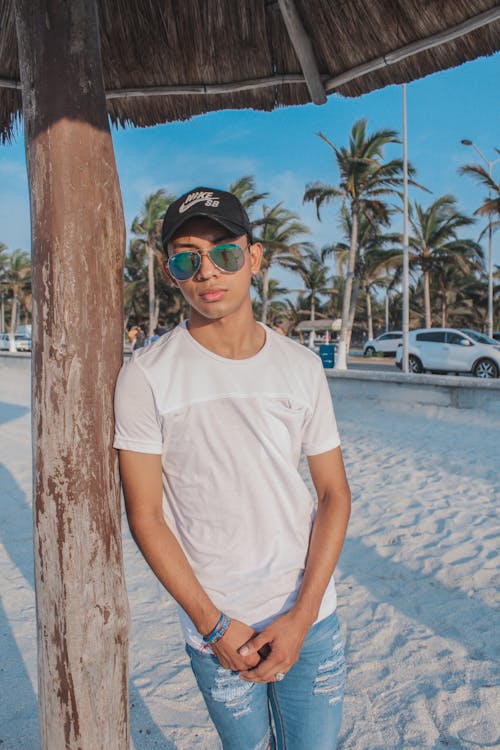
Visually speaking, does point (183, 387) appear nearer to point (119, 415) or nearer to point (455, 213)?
point (119, 415)

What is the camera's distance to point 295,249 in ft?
110

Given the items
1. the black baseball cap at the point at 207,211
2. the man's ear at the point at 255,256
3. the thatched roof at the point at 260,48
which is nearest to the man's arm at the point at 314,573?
the man's ear at the point at 255,256

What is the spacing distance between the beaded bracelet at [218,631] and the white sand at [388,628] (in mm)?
1577

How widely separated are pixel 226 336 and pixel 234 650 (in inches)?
33.5

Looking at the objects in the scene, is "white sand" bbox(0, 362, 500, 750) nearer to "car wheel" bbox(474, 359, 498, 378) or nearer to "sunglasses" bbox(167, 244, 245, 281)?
"sunglasses" bbox(167, 244, 245, 281)

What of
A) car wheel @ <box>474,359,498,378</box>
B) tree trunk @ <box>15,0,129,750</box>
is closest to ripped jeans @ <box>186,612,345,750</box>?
tree trunk @ <box>15,0,129,750</box>

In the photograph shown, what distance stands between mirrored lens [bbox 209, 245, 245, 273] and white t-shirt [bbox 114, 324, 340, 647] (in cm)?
23

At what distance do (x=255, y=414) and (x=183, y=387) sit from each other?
0.70 ft

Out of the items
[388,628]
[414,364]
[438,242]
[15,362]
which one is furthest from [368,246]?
[388,628]

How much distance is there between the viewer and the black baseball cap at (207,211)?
1.44 meters

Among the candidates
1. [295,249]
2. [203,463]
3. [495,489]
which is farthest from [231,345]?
[295,249]

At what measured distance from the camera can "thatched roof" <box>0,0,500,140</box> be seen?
2439mm

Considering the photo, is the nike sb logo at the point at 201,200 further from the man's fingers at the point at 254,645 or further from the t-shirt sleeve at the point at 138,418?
the man's fingers at the point at 254,645

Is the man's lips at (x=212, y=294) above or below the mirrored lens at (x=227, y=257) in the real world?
below
